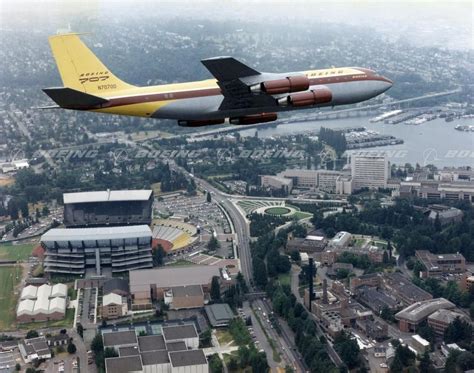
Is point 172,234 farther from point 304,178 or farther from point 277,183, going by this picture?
point 304,178

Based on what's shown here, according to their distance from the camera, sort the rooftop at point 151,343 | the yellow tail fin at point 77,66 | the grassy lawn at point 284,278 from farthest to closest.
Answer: the grassy lawn at point 284,278, the rooftop at point 151,343, the yellow tail fin at point 77,66

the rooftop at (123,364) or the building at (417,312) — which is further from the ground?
the rooftop at (123,364)

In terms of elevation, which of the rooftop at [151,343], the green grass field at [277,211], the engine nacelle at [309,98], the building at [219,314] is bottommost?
the green grass field at [277,211]

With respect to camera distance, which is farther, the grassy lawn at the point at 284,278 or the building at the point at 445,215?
the building at the point at 445,215

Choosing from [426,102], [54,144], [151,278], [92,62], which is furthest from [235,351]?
[426,102]

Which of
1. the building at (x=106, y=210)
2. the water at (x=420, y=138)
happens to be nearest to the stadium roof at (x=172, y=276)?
the building at (x=106, y=210)

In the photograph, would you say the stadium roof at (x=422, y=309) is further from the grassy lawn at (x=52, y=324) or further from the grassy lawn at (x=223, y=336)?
the grassy lawn at (x=52, y=324)

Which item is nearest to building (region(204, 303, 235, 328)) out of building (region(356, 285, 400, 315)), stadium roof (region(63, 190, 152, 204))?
building (region(356, 285, 400, 315))

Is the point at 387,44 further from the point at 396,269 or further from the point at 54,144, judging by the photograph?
the point at 396,269

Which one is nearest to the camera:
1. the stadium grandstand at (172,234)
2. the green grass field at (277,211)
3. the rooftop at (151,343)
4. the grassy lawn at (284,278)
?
the rooftop at (151,343)
